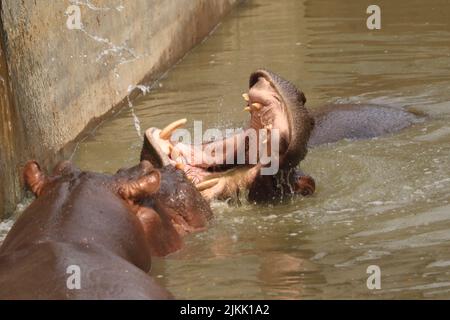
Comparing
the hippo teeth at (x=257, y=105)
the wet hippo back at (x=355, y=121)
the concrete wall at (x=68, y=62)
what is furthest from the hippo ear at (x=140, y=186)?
the wet hippo back at (x=355, y=121)

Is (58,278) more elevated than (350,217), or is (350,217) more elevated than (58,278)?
(58,278)

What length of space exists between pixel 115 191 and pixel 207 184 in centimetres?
144

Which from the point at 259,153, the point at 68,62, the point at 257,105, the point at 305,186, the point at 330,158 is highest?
the point at 257,105

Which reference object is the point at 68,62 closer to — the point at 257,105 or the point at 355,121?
the point at 355,121

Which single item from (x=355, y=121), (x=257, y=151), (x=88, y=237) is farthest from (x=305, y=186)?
(x=88, y=237)

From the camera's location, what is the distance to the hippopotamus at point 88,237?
363 centimetres

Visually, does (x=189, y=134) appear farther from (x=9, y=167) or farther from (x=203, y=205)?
(x=203, y=205)

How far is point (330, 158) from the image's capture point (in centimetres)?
693

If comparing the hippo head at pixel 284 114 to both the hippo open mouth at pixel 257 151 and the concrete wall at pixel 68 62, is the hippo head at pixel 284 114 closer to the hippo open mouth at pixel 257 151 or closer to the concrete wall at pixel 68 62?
the hippo open mouth at pixel 257 151

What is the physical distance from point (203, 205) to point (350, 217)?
2.77ft

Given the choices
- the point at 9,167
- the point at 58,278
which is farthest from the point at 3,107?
the point at 58,278

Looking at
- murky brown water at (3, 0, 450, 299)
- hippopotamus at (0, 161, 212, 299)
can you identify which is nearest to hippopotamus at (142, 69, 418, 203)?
murky brown water at (3, 0, 450, 299)

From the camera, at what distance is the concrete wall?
21.2 feet
